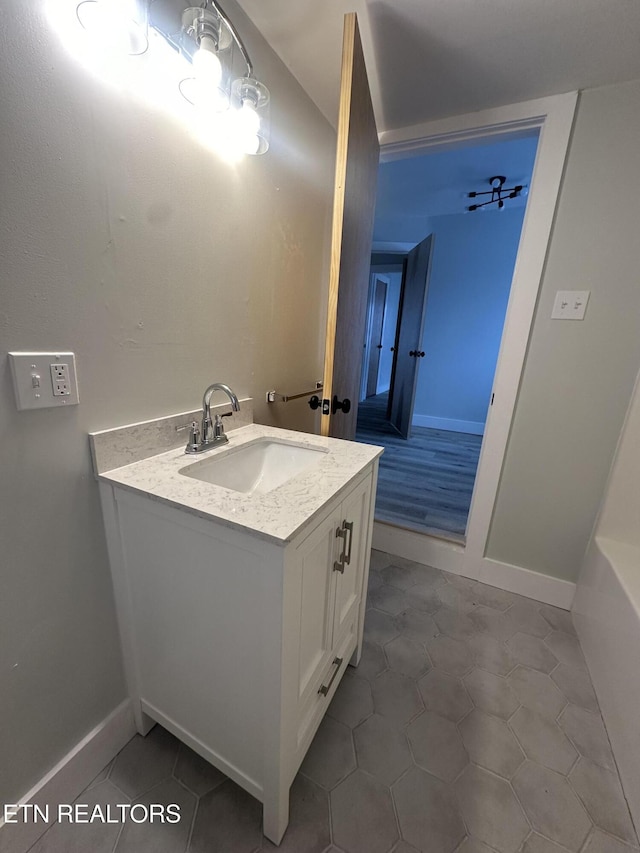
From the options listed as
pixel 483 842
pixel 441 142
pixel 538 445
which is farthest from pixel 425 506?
pixel 441 142

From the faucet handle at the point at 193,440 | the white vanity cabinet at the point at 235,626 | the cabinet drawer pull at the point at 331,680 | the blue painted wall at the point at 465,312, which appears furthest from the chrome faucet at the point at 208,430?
the blue painted wall at the point at 465,312

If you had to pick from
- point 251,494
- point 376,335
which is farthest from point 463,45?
point 376,335

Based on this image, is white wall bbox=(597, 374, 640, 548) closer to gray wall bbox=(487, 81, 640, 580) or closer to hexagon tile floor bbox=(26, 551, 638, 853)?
gray wall bbox=(487, 81, 640, 580)

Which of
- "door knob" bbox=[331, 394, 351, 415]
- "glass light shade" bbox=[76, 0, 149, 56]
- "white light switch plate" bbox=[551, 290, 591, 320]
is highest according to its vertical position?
"glass light shade" bbox=[76, 0, 149, 56]

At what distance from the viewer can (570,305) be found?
1438 millimetres

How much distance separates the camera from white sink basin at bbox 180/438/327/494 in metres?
1.01

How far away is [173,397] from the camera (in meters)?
1.04

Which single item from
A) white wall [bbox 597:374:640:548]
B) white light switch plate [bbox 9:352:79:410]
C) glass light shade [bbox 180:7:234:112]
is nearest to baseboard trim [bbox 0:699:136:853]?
white light switch plate [bbox 9:352:79:410]

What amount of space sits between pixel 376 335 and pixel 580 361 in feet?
Result: 16.1

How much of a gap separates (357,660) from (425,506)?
1311mm

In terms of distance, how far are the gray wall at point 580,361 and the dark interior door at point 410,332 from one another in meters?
2.11

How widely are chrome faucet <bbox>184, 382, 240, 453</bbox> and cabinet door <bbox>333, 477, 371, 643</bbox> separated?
0.44m

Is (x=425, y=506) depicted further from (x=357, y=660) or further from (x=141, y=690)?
(x=141, y=690)

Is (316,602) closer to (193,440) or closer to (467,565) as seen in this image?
(193,440)
